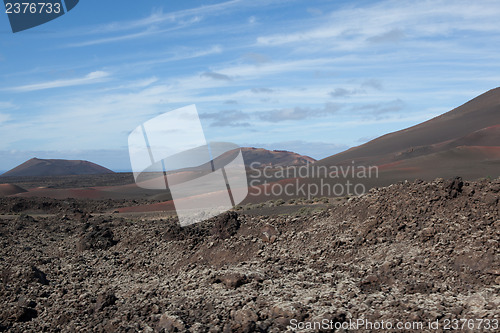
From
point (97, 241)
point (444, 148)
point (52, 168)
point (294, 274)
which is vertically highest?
point (52, 168)

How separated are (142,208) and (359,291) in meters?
25.0

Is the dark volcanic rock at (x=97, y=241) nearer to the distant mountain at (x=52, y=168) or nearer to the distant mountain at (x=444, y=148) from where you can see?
the distant mountain at (x=444, y=148)

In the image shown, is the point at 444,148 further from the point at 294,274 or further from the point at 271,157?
the point at 271,157

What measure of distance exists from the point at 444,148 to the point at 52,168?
10834 centimetres

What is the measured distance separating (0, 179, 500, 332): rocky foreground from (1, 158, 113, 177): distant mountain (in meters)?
121

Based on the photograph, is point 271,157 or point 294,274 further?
point 271,157

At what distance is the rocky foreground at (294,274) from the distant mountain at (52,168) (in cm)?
12149

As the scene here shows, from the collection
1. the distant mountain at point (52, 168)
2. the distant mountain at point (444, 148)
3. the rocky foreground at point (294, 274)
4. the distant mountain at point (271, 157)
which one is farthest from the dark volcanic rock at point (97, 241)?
the distant mountain at point (52, 168)

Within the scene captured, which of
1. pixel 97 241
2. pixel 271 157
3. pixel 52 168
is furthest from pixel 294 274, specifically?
pixel 52 168

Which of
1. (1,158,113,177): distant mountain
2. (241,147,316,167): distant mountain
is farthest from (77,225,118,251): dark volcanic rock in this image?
(1,158,113,177): distant mountain

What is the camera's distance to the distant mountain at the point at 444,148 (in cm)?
3588

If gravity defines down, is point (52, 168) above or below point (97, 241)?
above

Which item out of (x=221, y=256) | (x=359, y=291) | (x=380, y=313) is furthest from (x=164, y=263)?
(x=380, y=313)

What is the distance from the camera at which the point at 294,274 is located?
8.01m
